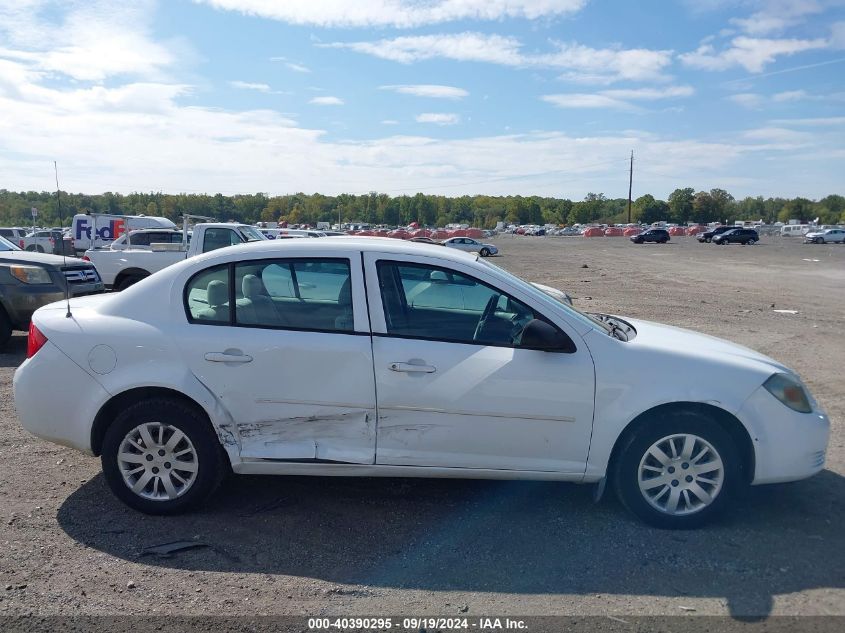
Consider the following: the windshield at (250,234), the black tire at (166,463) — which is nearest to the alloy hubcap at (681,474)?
the black tire at (166,463)

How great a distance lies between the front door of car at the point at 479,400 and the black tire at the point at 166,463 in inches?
40.9

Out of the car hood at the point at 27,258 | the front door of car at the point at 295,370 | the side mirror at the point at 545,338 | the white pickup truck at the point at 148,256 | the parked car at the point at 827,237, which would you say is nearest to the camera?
the side mirror at the point at 545,338

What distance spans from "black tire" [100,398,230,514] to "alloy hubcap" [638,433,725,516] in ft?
8.48

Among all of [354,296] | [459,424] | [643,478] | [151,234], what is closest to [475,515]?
[459,424]

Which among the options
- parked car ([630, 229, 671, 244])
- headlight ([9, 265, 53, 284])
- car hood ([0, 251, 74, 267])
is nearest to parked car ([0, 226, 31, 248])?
car hood ([0, 251, 74, 267])

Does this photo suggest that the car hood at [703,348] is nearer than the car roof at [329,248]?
Yes

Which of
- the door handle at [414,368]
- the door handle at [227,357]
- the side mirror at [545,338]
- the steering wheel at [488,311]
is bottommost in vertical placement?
the door handle at [414,368]

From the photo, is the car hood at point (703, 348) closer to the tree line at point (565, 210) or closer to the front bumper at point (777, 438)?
the front bumper at point (777, 438)

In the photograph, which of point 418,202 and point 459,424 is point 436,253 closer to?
point 459,424

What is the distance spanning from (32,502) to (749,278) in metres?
24.4

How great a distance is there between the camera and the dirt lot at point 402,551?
3.59 m

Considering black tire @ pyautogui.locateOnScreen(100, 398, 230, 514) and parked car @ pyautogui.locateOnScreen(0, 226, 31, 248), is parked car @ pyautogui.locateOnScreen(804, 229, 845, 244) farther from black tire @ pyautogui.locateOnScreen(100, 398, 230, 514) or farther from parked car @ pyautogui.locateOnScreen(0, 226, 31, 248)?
black tire @ pyautogui.locateOnScreen(100, 398, 230, 514)

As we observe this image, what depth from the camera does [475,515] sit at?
4578mm

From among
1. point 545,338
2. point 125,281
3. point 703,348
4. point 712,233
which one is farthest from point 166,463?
point 712,233
